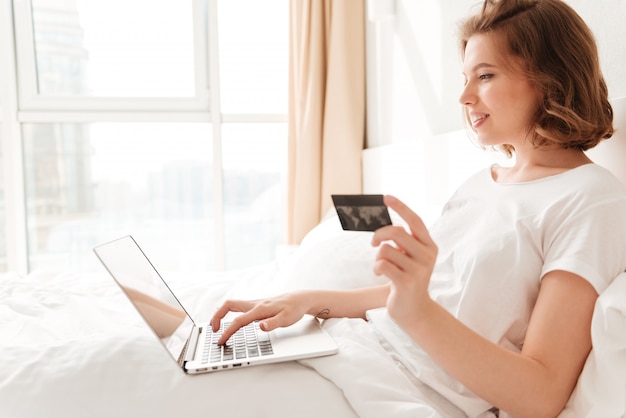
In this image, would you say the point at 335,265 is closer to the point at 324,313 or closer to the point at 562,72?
the point at 324,313

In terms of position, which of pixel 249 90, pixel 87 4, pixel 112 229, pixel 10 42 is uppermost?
pixel 87 4

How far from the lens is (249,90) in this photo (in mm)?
3008

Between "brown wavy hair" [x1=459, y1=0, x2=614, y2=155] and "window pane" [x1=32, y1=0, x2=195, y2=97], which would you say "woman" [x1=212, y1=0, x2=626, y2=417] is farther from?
"window pane" [x1=32, y1=0, x2=195, y2=97]

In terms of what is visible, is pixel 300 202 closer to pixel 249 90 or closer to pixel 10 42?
pixel 249 90

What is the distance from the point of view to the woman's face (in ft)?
2.89

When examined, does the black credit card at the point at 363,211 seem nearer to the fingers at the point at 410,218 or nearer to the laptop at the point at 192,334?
the fingers at the point at 410,218

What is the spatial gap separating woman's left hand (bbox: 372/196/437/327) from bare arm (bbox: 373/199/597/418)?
0.02 m

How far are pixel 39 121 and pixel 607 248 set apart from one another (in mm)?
2938

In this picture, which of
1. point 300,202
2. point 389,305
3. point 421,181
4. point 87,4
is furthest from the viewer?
point 87,4

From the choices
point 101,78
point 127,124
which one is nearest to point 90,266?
point 127,124

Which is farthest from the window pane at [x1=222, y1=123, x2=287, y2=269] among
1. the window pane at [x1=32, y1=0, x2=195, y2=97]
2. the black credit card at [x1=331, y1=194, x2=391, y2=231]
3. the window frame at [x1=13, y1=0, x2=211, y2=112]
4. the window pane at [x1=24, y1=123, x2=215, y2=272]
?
the black credit card at [x1=331, y1=194, x2=391, y2=231]

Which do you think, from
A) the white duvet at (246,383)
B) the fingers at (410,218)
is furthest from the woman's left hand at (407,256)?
the white duvet at (246,383)

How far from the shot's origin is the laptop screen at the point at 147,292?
776 millimetres

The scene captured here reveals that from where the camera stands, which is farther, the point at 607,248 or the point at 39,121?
the point at 39,121
